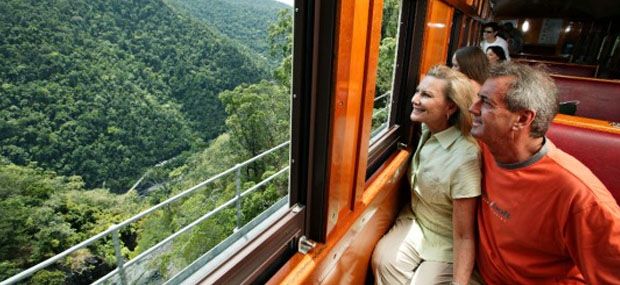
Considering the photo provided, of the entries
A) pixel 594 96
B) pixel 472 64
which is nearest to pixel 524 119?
pixel 472 64

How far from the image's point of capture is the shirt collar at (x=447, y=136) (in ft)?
4.91

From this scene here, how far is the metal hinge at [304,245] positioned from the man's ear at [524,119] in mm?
771

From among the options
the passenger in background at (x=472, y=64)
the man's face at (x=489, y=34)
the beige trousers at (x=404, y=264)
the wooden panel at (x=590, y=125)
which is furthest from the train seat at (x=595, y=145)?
the man's face at (x=489, y=34)

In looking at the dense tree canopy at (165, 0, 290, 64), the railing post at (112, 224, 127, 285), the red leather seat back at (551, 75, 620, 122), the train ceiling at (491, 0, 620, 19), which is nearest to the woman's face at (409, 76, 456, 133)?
the red leather seat back at (551, 75, 620, 122)

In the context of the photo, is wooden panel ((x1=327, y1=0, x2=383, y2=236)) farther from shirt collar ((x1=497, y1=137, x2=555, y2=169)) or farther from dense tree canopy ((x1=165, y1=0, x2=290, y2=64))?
dense tree canopy ((x1=165, y1=0, x2=290, y2=64))

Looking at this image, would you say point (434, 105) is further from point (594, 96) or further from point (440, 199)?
point (594, 96)

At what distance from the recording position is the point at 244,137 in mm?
20703

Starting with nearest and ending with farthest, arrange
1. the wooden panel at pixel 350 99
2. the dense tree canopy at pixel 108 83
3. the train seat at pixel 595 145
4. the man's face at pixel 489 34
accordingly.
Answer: the wooden panel at pixel 350 99 < the train seat at pixel 595 145 < the man's face at pixel 489 34 < the dense tree canopy at pixel 108 83

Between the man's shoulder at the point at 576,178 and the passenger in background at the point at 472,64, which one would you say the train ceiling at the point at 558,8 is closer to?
the passenger in background at the point at 472,64

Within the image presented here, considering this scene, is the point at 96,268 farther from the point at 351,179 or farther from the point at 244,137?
the point at 351,179

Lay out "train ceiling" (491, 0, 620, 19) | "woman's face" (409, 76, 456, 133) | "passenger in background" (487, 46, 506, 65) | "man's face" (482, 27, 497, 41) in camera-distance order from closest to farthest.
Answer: "woman's face" (409, 76, 456, 133)
"passenger in background" (487, 46, 506, 65)
"man's face" (482, 27, 497, 41)
"train ceiling" (491, 0, 620, 19)

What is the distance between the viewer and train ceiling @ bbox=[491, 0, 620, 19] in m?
5.54

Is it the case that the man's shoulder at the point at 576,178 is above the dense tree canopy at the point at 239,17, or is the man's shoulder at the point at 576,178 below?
below

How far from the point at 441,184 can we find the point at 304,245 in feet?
2.35
